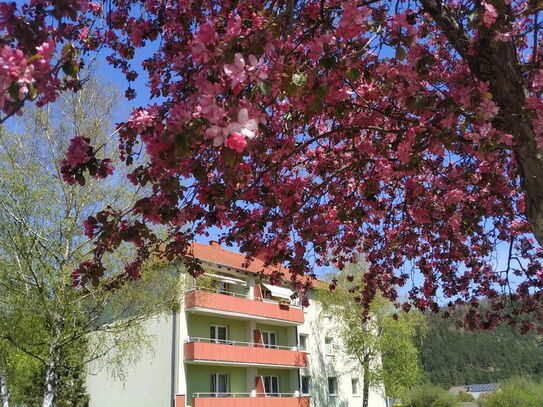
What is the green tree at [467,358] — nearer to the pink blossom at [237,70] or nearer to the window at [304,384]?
the window at [304,384]

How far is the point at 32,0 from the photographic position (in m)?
3.10

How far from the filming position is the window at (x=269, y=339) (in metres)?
29.0

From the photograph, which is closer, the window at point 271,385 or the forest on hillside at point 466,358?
the window at point 271,385

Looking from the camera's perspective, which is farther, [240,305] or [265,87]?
[240,305]

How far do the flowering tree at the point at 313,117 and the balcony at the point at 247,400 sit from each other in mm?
15372

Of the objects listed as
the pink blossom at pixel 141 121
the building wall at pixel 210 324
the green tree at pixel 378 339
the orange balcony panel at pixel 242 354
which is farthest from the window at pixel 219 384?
the pink blossom at pixel 141 121

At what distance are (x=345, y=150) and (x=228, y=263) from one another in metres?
21.1

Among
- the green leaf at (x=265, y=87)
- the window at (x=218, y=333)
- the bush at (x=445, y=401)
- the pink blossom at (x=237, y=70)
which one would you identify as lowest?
the bush at (x=445, y=401)

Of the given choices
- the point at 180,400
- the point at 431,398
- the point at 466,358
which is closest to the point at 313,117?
the point at 180,400

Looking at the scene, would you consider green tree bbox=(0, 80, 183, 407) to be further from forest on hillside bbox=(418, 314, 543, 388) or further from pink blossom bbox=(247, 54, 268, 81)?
forest on hillside bbox=(418, 314, 543, 388)

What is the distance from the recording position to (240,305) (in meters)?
25.3

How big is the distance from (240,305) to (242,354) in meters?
2.37

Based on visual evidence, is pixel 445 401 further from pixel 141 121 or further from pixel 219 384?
pixel 141 121

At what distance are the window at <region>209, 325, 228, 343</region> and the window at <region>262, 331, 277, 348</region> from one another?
3.53m
